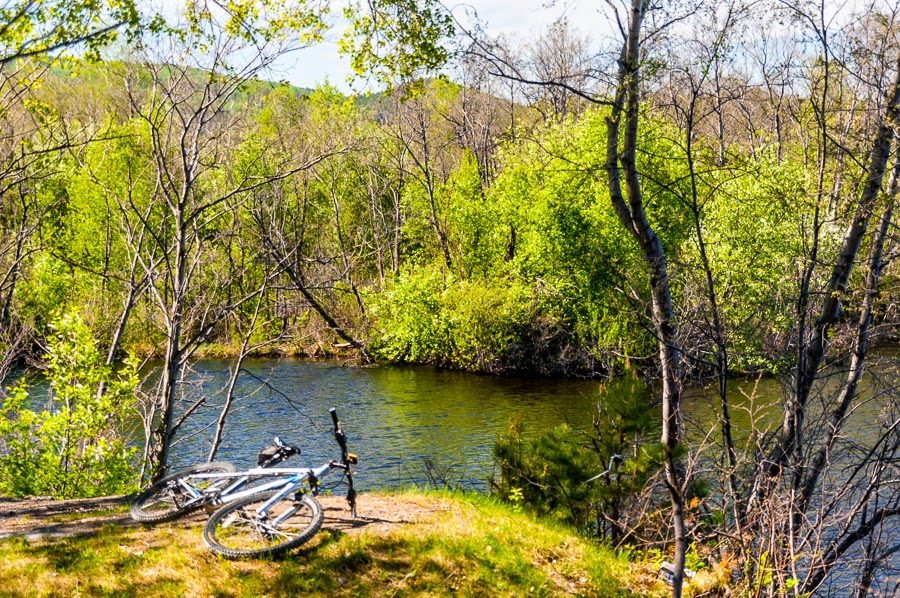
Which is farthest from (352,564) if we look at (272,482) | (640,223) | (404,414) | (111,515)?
(404,414)

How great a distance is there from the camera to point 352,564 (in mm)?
8875

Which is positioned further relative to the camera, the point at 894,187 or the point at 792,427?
the point at 792,427

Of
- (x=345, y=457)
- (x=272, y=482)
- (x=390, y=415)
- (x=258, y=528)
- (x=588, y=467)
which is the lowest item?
(x=390, y=415)

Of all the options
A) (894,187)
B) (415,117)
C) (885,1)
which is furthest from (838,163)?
(415,117)

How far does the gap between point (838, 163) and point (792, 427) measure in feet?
10.6

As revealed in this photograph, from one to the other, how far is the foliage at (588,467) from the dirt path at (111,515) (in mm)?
1323

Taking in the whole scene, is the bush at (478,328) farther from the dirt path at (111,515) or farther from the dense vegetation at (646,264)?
the dirt path at (111,515)

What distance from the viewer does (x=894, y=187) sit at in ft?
31.8

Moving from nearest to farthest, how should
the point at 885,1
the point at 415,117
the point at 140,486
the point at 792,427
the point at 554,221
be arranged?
the point at 885,1, the point at 792,427, the point at 140,486, the point at 554,221, the point at 415,117

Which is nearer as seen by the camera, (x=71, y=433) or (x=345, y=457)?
(x=345, y=457)

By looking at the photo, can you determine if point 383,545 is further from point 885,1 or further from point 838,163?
point 885,1

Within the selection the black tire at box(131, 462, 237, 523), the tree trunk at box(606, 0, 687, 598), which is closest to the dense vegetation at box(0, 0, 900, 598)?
the tree trunk at box(606, 0, 687, 598)

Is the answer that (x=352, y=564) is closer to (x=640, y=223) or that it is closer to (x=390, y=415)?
(x=640, y=223)

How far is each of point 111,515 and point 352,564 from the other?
3169mm
